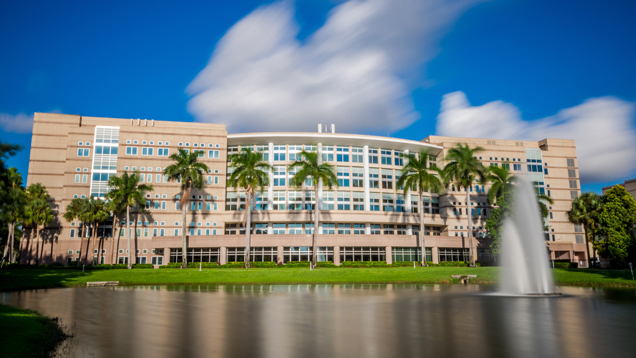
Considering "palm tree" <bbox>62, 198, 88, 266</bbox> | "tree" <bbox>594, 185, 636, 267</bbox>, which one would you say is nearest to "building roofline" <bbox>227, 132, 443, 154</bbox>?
"palm tree" <bbox>62, 198, 88, 266</bbox>

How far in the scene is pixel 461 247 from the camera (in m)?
72.1

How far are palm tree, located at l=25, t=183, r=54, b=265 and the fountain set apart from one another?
212ft

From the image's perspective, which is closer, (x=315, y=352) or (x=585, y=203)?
(x=315, y=352)

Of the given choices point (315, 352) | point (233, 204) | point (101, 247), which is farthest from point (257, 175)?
point (315, 352)

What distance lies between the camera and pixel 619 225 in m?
45.8

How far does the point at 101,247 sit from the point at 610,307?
6864 centimetres

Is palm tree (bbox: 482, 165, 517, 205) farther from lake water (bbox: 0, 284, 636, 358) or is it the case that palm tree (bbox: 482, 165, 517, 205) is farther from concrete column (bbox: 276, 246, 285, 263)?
lake water (bbox: 0, 284, 636, 358)

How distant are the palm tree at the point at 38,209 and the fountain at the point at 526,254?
212ft

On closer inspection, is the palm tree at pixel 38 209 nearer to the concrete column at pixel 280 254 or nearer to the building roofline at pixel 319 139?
the building roofline at pixel 319 139

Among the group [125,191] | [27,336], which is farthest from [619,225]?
[125,191]

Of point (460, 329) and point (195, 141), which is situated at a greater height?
point (195, 141)

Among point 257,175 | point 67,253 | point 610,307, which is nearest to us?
point 610,307

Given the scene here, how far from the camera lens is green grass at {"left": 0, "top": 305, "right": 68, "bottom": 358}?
912 centimetres

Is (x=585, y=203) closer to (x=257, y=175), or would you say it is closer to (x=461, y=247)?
(x=461, y=247)
